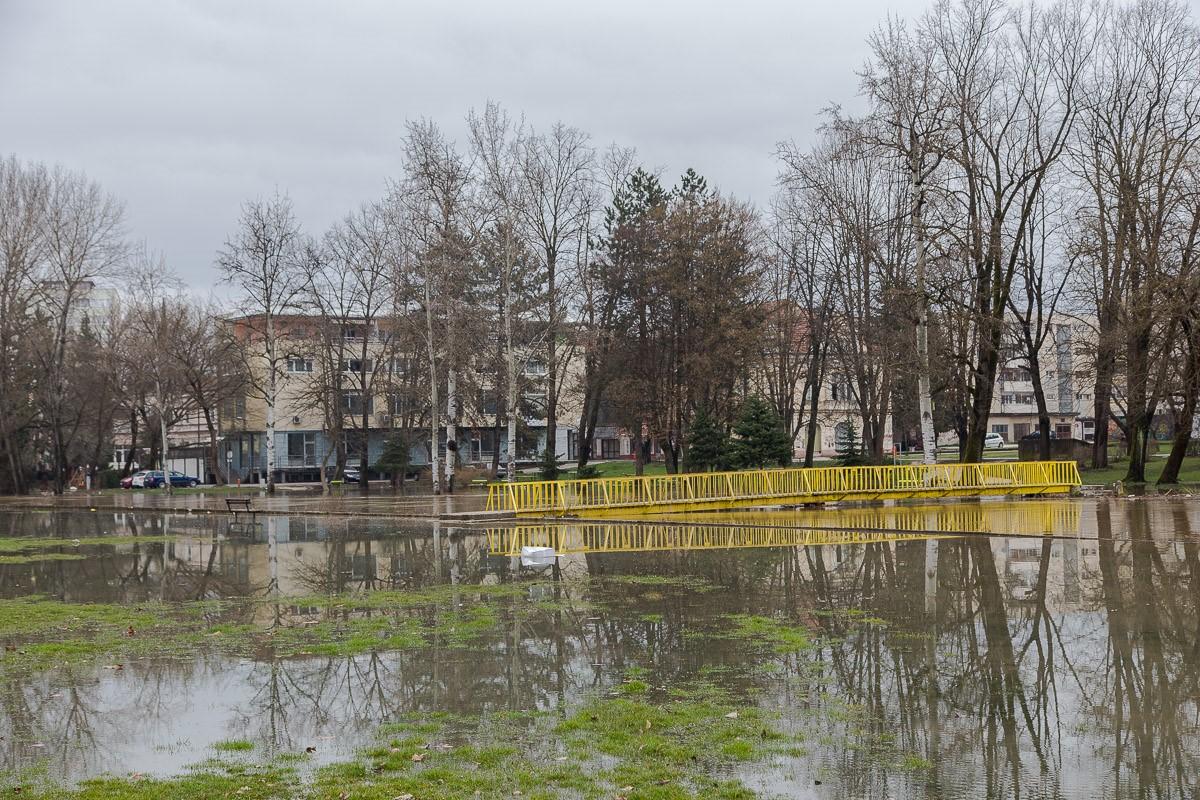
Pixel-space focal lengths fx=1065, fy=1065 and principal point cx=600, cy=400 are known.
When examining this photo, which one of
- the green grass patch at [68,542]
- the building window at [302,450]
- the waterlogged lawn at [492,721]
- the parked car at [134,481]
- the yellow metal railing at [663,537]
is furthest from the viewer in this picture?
the building window at [302,450]

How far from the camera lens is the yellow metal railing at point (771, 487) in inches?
1321

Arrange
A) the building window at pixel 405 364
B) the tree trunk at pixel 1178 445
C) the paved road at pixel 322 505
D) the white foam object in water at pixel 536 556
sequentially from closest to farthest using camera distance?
1. the white foam object in water at pixel 536 556
2. the paved road at pixel 322 505
3. the tree trunk at pixel 1178 445
4. the building window at pixel 405 364

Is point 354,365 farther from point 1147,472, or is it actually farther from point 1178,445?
point 1178,445

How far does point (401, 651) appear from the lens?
1206 cm

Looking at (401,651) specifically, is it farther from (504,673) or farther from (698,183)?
(698,183)

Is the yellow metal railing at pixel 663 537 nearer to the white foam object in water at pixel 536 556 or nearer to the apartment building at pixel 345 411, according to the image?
the white foam object in water at pixel 536 556

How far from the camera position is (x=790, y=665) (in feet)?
36.2

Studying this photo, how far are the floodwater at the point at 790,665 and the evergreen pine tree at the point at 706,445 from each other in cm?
2559

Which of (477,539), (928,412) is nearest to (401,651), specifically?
(477,539)

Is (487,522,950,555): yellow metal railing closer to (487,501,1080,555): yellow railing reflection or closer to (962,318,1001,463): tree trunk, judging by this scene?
(487,501,1080,555): yellow railing reflection

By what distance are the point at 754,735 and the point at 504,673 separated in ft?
10.9

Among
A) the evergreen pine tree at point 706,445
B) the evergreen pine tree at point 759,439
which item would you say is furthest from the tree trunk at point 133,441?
the evergreen pine tree at point 759,439

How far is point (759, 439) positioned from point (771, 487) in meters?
13.8

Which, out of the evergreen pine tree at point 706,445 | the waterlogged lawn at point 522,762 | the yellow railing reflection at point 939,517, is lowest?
the yellow railing reflection at point 939,517
